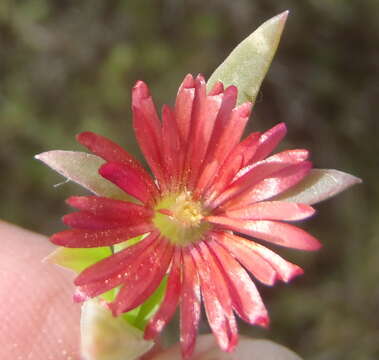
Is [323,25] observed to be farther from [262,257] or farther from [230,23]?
[262,257]

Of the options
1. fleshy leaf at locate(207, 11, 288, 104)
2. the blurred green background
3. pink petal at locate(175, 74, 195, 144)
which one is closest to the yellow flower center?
pink petal at locate(175, 74, 195, 144)

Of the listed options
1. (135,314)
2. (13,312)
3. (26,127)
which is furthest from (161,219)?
(26,127)

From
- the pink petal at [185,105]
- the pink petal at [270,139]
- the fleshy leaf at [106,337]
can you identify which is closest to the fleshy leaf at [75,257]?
the fleshy leaf at [106,337]

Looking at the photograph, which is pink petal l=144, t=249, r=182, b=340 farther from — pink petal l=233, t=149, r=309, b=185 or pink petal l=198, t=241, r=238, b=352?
pink petal l=233, t=149, r=309, b=185

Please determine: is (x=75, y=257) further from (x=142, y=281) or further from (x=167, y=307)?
(x=167, y=307)

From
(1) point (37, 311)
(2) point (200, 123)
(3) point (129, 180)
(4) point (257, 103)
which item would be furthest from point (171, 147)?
(4) point (257, 103)

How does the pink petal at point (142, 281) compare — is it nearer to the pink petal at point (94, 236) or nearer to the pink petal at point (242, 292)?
the pink petal at point (94, 236)

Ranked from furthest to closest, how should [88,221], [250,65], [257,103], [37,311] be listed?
[257,103], [37,311], [250,65], [88,221]

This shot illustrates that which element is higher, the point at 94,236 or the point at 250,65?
the point at 250,65
